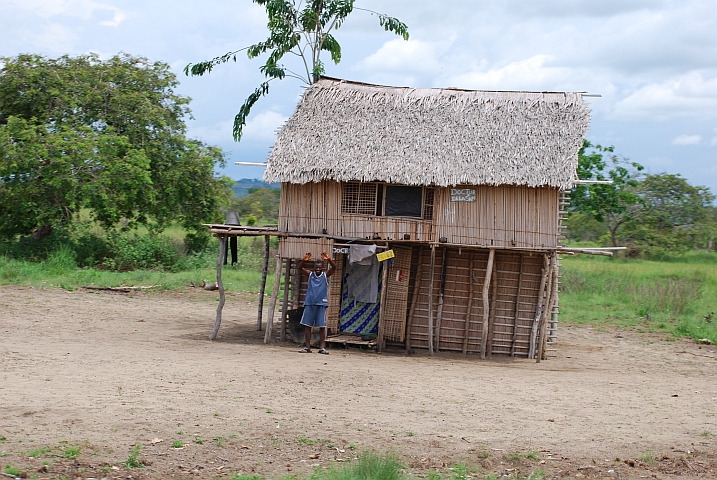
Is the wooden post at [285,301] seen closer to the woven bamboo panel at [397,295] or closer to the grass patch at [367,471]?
the woven bamboo panel at [397,295]

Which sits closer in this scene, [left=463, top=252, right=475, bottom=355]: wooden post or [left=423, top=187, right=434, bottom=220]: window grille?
[left=423, top=187, right=434, bottom=220]: window grille

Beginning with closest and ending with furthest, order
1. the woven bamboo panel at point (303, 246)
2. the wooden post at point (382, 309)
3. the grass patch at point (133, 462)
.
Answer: the grass patch at point (133, 462), the woven bamboo panel at point (303, 246), the wooden post at point (382, 309)

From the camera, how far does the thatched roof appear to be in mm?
13695

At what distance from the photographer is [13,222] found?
22.0 metres

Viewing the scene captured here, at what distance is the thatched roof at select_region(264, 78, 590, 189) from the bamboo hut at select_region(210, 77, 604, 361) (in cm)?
2

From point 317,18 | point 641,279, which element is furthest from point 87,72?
point 641,279

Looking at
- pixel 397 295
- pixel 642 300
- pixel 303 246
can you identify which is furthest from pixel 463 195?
pixel 642 300

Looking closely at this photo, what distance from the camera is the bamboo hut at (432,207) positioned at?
45.4 feet

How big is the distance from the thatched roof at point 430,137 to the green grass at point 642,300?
601 centimetres

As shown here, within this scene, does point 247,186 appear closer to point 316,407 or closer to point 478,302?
point 478,302

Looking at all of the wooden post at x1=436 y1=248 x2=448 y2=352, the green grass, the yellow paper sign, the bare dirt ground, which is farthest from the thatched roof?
the green grass

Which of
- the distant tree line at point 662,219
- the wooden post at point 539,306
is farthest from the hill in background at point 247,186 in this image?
the distant tree line at point 662,219

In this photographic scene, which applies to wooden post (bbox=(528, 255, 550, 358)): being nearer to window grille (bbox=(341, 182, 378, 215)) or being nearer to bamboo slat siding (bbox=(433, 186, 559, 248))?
bamboo slat siding (bbox=(433, 186, 559, 248))

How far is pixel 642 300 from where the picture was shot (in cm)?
2053
